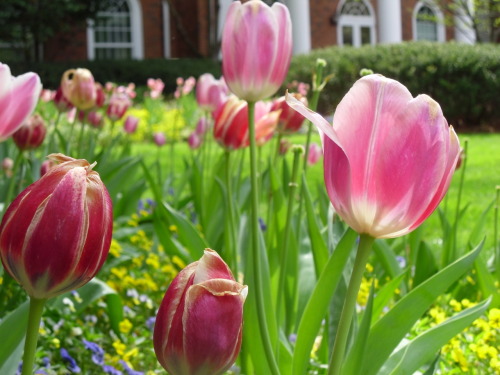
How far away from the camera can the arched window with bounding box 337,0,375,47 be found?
67.1 ft

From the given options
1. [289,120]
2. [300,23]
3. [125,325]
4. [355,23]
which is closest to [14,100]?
[125,325]

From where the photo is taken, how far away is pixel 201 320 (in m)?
0.64

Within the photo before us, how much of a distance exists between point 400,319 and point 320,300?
0.38ft

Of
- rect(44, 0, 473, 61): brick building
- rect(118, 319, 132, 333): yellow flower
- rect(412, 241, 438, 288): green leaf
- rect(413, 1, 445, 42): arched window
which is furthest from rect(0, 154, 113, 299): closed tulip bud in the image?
rect(413, 1, 445, 42): arched window

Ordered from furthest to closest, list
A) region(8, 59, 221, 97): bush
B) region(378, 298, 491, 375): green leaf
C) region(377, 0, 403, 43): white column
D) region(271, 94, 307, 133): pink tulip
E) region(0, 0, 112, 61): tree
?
region(377, 0, 403, 43): white column < region(0, 0, 112, 61): tree < region(8, 59, 221, 97): bush < region(271, 94, 307, 133): pink tulip < region(378, 298, 491, 375): green leaf

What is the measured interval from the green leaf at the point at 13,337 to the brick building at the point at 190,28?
15927 mm

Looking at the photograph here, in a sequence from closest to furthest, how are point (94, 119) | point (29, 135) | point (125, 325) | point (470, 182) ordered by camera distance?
point (125, 325), point (29, 135), point (94, 119), point (470, 182)

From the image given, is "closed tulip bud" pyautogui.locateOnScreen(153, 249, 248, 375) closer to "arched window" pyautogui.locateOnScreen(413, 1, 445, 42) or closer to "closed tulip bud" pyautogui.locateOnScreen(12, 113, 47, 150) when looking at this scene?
"closed tulip bud" pyautogui.locateOnScreen(12, 113, 47, 150)

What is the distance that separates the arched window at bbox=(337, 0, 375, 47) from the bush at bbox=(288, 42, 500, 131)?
26.3 feet

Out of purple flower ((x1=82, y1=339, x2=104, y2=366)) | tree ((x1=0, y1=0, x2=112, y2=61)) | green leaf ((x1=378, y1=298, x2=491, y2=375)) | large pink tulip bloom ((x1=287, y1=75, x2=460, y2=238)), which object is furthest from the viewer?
tree ((x1=0, y1=0, x2=112, y2=61))

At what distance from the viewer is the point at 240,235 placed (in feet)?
7.83

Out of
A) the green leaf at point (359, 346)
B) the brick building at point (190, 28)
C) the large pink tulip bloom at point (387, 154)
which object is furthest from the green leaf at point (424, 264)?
the brick building at point (190, 28)

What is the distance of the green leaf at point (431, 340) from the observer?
1.06 m

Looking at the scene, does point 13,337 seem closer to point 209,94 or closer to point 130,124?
point 209,94
